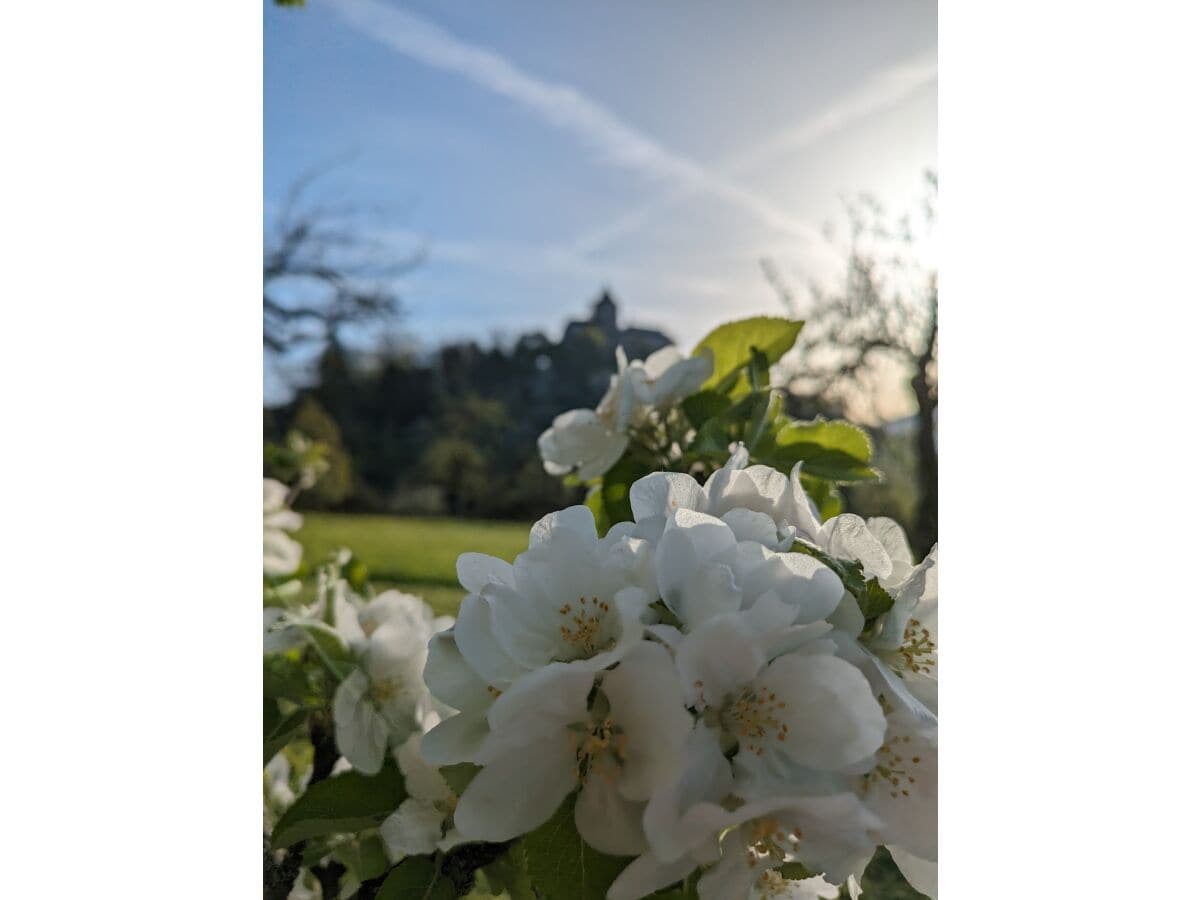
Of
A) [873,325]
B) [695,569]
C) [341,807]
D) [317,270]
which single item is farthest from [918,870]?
[317,270]

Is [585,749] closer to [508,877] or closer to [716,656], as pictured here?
[716,656]

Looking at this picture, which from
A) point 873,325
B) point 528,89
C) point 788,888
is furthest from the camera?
point 528,89

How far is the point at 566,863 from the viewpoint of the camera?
0.31 metres

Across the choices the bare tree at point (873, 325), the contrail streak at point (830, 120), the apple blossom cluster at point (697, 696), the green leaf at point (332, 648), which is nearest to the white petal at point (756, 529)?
the apple blossom cluster at point (697, 696)

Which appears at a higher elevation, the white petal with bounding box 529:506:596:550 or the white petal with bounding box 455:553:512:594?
the white petal with bounding box 529:506:596:550

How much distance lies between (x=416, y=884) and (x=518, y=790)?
14cm

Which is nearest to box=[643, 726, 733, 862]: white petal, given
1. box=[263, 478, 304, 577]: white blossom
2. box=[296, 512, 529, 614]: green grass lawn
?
box=[263, 478, 304, 577]: white blossom

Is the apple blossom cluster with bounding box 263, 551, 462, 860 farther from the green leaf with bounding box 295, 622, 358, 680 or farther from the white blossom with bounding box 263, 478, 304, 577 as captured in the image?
the white blossom with bounding box 263, 478, 304, 577

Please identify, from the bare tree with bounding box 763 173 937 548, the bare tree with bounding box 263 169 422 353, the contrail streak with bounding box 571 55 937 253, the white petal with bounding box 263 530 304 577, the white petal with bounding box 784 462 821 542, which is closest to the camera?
the white petal with bounding box 784 462 821 542

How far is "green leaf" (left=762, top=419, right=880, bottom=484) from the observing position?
574 millimetres

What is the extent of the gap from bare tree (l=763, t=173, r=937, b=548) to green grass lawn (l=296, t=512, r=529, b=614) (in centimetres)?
150

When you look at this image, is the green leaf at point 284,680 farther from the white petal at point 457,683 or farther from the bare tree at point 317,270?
the bare tree at point 317,270
